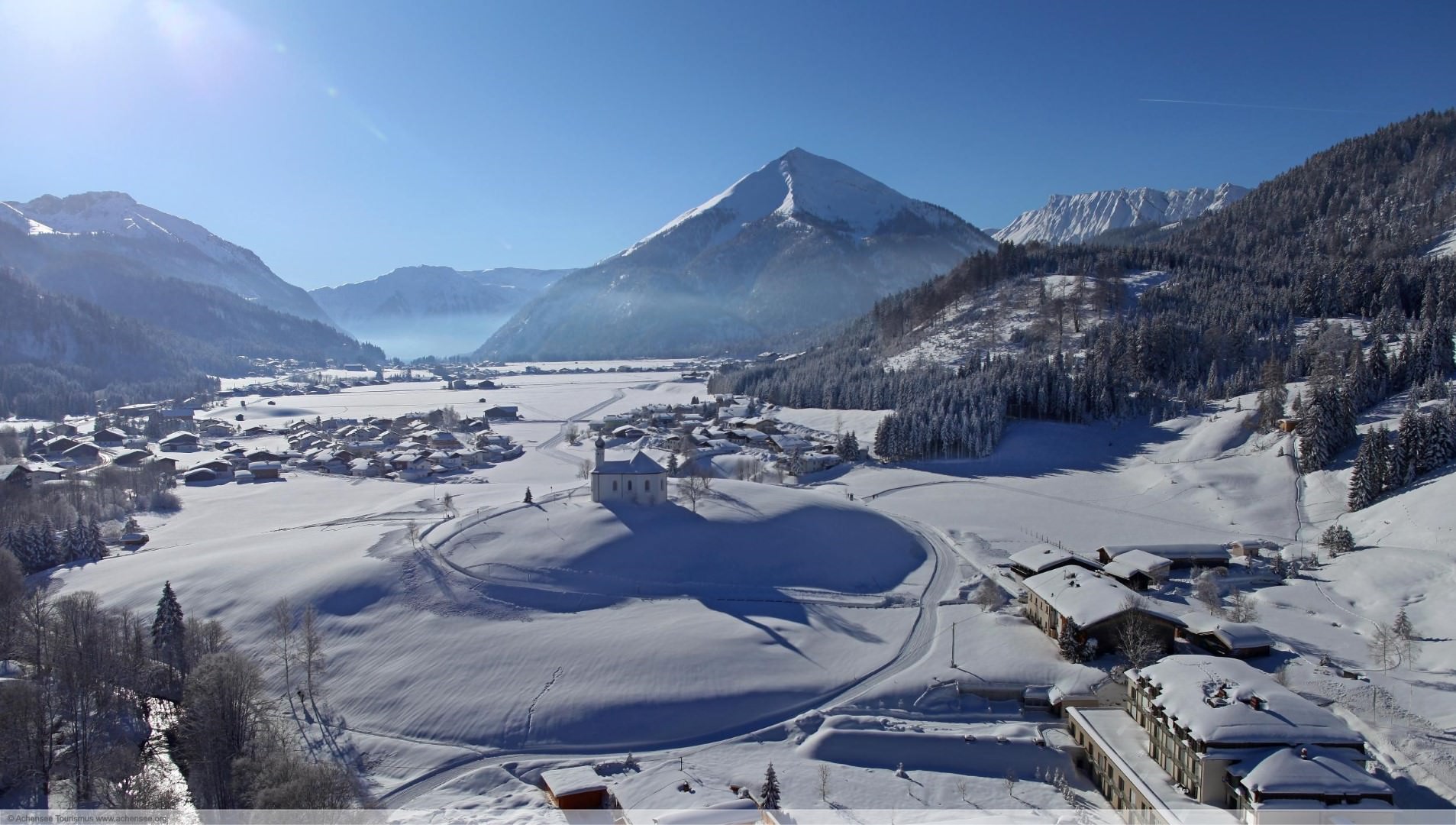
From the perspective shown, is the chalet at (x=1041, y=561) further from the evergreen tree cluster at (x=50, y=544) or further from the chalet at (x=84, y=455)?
the chalet at (x=84, y=455)

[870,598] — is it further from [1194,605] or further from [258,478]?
[258,478]

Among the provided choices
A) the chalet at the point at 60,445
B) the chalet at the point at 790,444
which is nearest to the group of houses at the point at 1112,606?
the chalet at the point at 790,444

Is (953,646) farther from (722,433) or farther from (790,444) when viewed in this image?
(722,433)

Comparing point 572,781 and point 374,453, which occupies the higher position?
point 374,453

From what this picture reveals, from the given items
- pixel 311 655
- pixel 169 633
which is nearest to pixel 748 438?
pixel 311 655

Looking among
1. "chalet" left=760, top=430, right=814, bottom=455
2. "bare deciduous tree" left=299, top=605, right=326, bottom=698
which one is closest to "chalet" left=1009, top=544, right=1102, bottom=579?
"bare deciduous tree" left=299, top=605, right=326, bottom=698

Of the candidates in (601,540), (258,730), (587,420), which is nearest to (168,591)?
(258,730)
